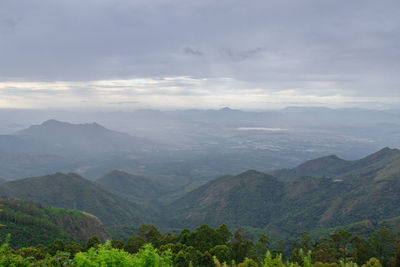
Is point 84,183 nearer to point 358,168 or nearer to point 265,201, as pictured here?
point 265,201

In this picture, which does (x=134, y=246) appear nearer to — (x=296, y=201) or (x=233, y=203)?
(x=233, y=203)

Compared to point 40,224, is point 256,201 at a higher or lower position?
lower

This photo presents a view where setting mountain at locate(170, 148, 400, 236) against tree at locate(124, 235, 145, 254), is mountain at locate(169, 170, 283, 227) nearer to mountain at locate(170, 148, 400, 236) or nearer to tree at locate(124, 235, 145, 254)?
mountain at locate(170, 148, 400, 236)

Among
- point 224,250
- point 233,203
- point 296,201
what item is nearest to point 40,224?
point 224,250

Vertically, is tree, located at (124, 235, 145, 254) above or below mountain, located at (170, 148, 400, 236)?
above

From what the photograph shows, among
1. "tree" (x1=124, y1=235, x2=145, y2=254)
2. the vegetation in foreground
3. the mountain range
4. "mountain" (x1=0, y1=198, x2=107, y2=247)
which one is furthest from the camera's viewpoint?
the mountain range

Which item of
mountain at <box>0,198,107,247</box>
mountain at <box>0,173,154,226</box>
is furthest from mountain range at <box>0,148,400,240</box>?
mountain at <box>0,198,107,247</box>

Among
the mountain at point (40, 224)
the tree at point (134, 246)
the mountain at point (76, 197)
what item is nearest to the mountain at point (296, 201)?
the mountain at point (76, 197)
